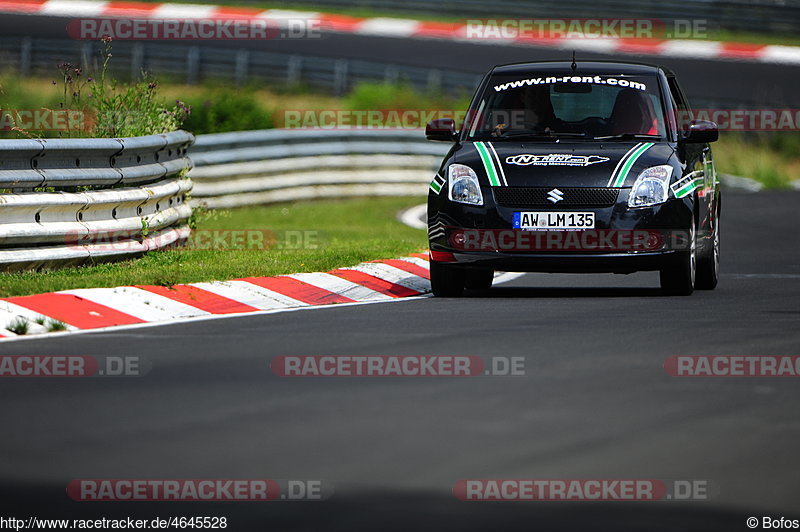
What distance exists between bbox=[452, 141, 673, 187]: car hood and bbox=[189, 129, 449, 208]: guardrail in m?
9.09

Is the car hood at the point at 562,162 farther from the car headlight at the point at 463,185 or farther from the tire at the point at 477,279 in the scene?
the tire at the point at 477,279

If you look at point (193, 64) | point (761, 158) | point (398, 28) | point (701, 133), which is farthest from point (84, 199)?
point (398, 28)

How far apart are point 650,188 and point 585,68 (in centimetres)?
171

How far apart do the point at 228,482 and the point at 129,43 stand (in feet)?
105

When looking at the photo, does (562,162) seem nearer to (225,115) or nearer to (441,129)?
(441,129)

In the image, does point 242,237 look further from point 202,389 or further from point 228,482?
point 228,482

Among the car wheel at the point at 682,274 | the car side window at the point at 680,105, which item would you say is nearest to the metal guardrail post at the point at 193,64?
the car side window at the point at 680,105

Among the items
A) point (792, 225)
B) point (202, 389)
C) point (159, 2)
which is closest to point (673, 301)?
point (202, 389)

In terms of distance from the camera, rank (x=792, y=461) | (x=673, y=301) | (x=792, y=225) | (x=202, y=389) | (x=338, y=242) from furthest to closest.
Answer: (x=792, y=225), (x=338, y=242), (x=673, y=301), (x=202, y=389), (x=792, y=461)

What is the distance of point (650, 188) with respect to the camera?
12.2m

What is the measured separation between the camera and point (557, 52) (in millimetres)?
37625

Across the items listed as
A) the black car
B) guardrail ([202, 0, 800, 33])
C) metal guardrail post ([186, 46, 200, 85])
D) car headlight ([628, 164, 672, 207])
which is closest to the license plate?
the black car

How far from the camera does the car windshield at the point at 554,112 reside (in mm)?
13039

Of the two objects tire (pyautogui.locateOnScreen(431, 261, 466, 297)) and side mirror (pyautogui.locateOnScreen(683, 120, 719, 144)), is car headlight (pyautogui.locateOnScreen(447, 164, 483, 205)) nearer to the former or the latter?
tire (pyautogui.locateOnScreen(431, 261, 466, 297))
